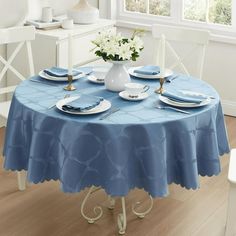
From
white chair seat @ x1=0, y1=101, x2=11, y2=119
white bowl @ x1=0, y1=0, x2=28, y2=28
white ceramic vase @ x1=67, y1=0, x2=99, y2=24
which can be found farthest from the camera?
white ceramic vase @ x1=67, y1=0, x2=99, y2=24

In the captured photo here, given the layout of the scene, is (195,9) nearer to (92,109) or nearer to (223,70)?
(223,70)

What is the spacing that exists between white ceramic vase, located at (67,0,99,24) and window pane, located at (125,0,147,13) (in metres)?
0.65

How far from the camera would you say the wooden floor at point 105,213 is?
10.7 ft

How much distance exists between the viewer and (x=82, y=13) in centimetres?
484

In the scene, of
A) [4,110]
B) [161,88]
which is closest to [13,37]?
[4,110]

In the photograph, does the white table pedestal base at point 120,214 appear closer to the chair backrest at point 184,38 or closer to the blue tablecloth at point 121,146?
the blue tablecloth at point 121,146

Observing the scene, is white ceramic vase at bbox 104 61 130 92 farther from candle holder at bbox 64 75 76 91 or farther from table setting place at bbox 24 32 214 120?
candle holder at bbox 64 75 76 91

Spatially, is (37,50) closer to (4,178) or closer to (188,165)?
(4,178)

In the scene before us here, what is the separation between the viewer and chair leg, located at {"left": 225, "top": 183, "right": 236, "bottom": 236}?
2857mm

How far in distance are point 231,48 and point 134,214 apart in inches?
80.2

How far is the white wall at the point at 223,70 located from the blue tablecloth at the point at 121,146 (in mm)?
1971

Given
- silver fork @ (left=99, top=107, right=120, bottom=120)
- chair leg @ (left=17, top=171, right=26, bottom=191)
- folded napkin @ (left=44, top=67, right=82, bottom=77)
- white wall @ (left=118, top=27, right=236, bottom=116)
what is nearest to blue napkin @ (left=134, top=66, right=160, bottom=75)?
folded napkin @ (left=44, top=67, right=82, bottom=77)

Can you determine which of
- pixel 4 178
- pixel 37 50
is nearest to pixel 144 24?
pixel 37 50

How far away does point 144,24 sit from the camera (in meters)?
5.35
